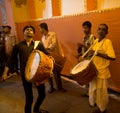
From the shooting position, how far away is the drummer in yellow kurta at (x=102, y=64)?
3059 millimetres

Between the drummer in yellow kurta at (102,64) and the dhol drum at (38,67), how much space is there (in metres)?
0.70

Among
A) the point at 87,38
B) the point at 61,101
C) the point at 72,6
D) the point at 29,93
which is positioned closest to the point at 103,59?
the point at 87,38

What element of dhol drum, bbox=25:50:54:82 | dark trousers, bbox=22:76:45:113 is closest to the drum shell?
dhol drum, bbox=25:50:54:82

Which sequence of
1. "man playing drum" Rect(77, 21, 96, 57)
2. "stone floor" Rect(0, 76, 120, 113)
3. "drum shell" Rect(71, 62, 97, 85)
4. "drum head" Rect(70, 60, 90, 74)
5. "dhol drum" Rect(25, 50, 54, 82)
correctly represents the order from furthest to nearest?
"stone floor" Rect(0, 76, 120, 113)
"man playing drum" Rect(77, 21, 96, 57)
"drum head" Rect(70, 60, 90, 74)
"drum shell" Rect(71, 62, 97, 85)
"dhol drum" Rect(25, 50, 54, 82)

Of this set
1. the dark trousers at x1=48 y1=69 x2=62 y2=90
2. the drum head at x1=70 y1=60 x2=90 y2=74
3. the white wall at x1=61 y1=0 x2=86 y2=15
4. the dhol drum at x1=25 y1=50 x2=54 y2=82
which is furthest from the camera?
the white wall at x1=61 y1=0 x2=86 y2=15

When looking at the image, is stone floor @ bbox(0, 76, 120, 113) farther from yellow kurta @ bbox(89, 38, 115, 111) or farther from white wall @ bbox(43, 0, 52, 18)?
white wall @ bbox(43, 0, 52, 18)

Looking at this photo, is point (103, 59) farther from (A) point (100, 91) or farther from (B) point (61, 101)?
(B) point (61, 101)

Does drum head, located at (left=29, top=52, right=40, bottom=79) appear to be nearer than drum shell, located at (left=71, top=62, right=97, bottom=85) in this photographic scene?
Yes

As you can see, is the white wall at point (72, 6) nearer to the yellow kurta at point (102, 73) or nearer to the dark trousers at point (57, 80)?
the dark trousers at point (57, 80)

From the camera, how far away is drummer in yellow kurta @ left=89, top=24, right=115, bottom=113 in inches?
120

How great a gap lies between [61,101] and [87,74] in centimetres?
127

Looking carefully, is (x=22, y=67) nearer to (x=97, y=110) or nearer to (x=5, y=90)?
(x=97, y=110)

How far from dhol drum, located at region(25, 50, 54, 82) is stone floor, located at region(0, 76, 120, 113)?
3.41 ft

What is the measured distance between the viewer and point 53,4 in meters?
5.75
